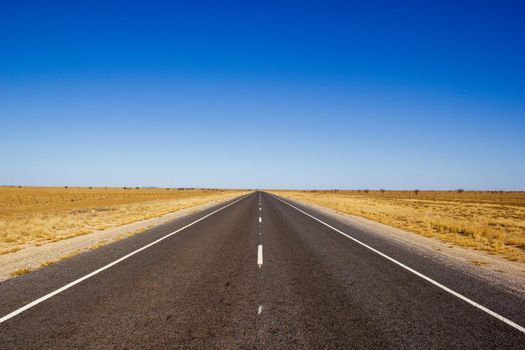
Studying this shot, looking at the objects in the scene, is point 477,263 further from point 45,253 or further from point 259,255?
point 45,253

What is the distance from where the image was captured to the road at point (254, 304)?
4055 mm

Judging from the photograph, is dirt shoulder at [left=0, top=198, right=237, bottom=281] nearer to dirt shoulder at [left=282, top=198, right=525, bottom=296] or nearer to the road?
the road

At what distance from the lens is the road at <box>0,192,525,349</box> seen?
405cm

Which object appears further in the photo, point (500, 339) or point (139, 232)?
point (139, 232)

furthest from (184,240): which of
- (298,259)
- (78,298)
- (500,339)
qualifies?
(500,339)

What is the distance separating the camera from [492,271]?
8070 millimetres

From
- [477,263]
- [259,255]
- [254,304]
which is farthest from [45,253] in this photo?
[477,263]

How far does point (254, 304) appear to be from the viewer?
5.24 m

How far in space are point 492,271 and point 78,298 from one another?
915 centimetres

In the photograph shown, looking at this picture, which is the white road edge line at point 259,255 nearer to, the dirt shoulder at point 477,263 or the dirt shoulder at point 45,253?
the dirt shoulder at point 477,263

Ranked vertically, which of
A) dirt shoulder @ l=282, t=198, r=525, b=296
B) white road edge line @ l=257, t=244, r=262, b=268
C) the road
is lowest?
dirt shoulder @ l=282, t=198, r=525, b=296

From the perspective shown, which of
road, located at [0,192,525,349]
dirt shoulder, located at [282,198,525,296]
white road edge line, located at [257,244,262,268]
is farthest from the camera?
white road edge line, located at [257,244,262,268]

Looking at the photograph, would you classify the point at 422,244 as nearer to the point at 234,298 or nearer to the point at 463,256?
the point at 463,256

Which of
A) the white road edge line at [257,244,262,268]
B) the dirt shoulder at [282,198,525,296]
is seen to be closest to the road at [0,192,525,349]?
the white road edge line at [257,244,262,268]
